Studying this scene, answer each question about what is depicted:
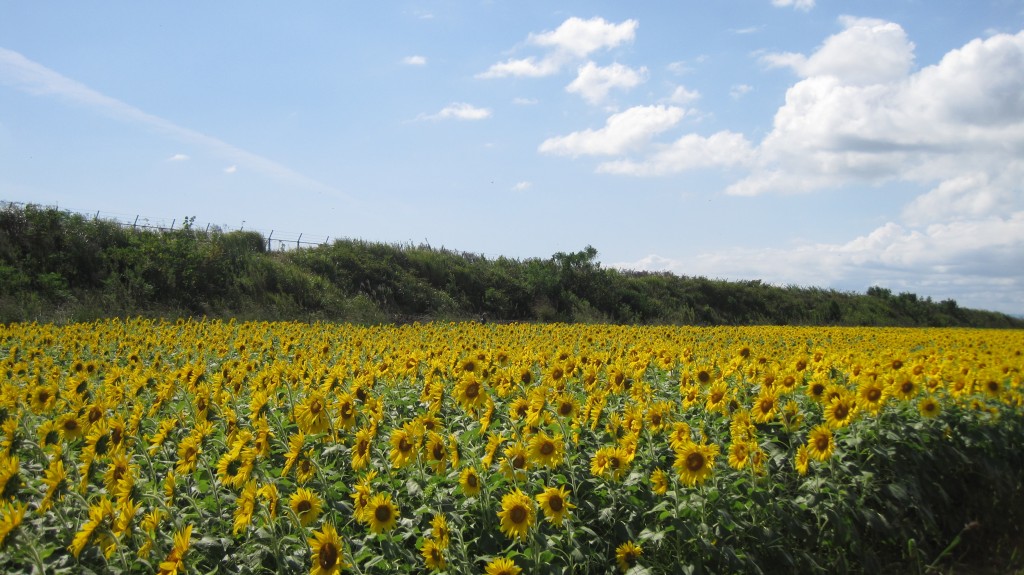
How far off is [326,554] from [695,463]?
185 cm

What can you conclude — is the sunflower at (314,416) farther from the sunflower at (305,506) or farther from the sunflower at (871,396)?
the sunflower at (871,396)

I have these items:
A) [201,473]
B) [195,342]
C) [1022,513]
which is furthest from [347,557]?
[195,342]

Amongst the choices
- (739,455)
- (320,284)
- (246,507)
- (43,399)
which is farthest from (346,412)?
(320,284)

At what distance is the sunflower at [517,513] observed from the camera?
313cm

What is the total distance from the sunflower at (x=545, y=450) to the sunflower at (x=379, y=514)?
751mm

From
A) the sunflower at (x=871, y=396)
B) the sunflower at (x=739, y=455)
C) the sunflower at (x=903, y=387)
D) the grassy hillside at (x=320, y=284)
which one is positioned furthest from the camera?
the grassy hillside at (x=320, y=284)

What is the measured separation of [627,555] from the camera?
344 cm

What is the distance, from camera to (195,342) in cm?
959

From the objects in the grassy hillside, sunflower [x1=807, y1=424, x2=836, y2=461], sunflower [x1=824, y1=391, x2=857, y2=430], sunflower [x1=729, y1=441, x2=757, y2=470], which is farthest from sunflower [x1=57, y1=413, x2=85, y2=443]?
the grassy hillside

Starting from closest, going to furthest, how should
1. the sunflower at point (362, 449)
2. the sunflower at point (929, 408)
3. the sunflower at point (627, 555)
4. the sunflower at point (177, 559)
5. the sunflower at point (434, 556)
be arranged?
the sunflower at point (177, 559) < the sunflower at point (434, 556) < the sunflower at point (627, 555) < the sunflower at point (362, 449) < the sunflower at point (929, 408)

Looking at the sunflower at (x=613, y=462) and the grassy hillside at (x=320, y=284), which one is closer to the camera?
the sunflower at (x=613, y=462)

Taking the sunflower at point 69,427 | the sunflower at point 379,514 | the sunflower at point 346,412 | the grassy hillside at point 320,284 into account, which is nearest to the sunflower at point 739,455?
the sunflower at point 379,514

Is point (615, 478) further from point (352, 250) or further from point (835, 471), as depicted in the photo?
point (352, 250)

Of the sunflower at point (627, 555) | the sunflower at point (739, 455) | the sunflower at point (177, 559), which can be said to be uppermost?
the sunflower at point (739, 455)
